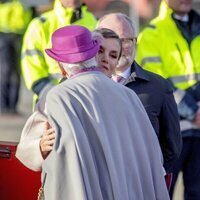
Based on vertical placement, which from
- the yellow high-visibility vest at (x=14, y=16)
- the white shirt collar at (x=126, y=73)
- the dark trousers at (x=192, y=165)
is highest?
the white shirt collar at (x=126, y=73)

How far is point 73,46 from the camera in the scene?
3.92 metres

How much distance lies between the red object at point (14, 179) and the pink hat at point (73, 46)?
3.36 ft

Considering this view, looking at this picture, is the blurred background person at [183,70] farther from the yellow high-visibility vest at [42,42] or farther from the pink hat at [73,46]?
the pink hat at [73,46]

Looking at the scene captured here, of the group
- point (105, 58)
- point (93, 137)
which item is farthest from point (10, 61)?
point (93, 137)

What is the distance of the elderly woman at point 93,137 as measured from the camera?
146 inches

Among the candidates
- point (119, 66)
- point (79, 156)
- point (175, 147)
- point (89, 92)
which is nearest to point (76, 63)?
point (89, 92)

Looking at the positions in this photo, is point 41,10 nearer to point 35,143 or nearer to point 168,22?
point 168,22

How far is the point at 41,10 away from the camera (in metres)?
11.8

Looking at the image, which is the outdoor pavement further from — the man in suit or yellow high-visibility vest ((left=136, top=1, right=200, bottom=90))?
the man in suit

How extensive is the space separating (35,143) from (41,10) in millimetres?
7833

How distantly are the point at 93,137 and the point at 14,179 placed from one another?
3.87 ft

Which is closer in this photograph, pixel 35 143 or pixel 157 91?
pixel 35 143

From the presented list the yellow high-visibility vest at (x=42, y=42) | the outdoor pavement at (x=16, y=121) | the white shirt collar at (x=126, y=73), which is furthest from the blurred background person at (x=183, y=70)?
the outdoor pavement at (x=16, y=121)

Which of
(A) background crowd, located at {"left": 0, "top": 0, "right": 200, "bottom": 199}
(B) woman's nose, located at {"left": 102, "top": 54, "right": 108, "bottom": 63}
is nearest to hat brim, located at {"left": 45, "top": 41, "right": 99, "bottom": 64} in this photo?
(B) woman's nose, located at {"left": 102, "top": 54, "right": 108, "bottom": 63}
